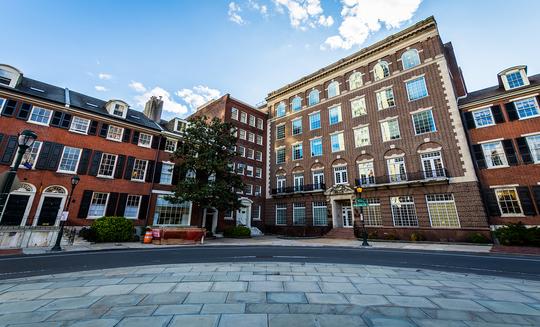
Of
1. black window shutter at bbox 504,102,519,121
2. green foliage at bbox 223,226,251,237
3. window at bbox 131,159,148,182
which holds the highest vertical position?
black window shutter at bbox 504,102,519,121

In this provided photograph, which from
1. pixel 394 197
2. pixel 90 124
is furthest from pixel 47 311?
pixel 394 197

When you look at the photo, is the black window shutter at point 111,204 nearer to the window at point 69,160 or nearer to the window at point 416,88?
the window at point 69,160

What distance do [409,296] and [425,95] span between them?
23.8 metres

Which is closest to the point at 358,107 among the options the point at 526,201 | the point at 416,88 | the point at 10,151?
the point at 416,88

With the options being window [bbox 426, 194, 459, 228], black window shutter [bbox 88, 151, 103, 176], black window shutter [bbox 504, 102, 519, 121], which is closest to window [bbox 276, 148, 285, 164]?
window [bbox 426, 194, 459, 228]

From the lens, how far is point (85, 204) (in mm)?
19422

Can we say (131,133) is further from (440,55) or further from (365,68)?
(440,55)

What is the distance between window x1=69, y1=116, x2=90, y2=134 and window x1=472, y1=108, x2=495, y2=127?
35.7 meters

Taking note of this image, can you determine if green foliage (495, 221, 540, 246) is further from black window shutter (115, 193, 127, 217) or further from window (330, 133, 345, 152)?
black window shutter (115, 193, 127, 217)

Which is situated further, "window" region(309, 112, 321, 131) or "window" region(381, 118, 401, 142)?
"window" region(309, 112, 321, 131)

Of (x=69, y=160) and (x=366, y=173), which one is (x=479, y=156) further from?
(x=69, y=160)

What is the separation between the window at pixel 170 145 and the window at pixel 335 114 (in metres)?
19.4

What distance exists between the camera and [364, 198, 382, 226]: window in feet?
75.5

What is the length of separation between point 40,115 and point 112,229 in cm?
1155
